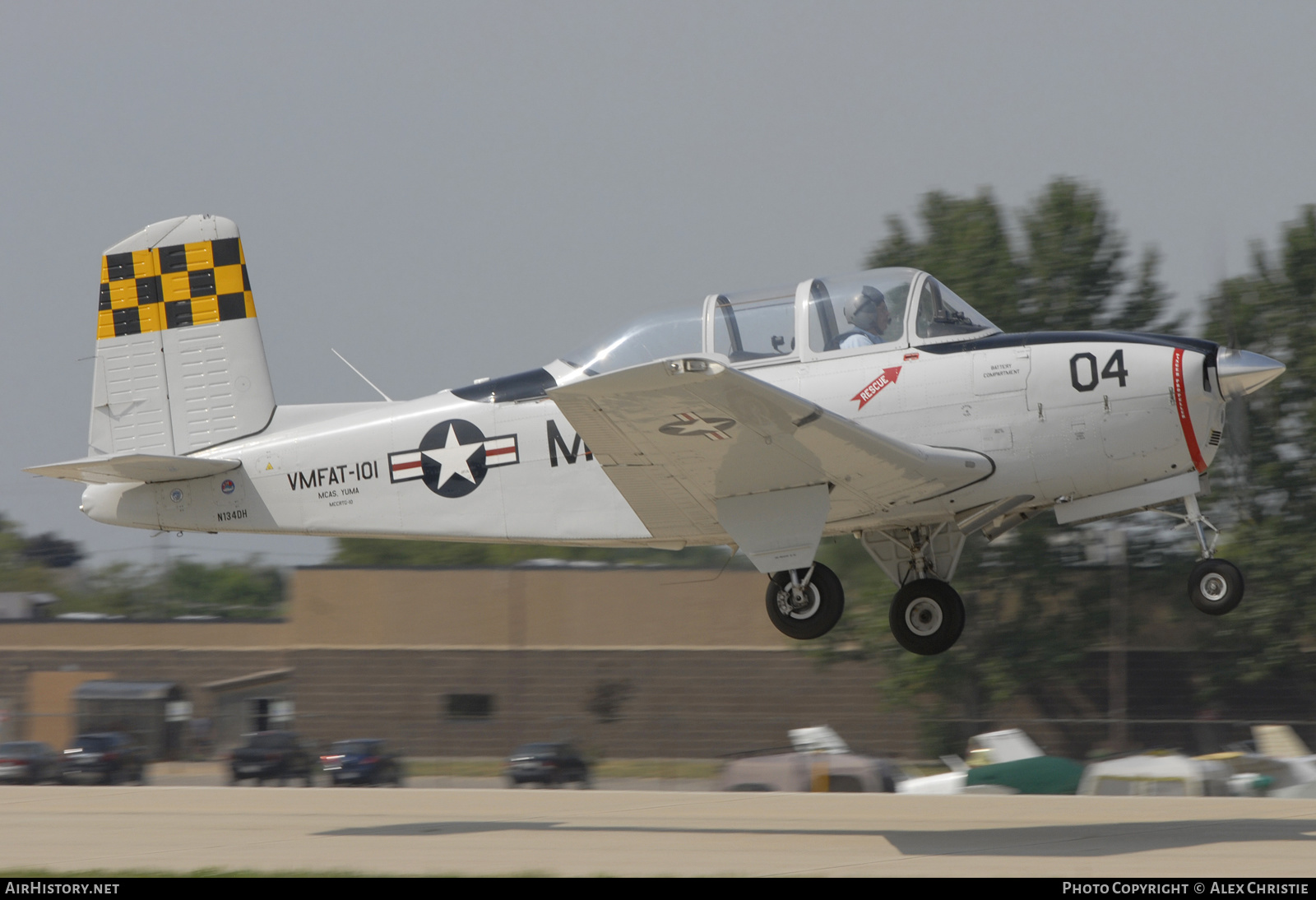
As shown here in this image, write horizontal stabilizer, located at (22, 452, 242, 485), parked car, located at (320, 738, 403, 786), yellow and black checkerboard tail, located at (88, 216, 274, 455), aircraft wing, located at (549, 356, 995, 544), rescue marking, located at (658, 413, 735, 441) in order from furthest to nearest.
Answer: parked car, located at (320, 738, 403, 786), yellow and black checkerboard tail, located at (88, 216, 274, 455), horizontal stabilizer, located at (22, 452, 242, 485), rescue marking, located at (658, 413, 735, 441), aircraft wing, located at (549, 356, 995, 544)

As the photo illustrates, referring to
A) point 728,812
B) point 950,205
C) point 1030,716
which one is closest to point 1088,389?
point 728,812

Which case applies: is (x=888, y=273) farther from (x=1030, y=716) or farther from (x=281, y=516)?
(x=1030, y=716)

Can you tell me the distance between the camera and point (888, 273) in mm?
9680

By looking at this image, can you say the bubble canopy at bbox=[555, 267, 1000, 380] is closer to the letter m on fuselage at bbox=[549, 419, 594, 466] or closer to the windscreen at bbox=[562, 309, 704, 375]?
the windscreen at bbox=[562, 309, 704, 375]

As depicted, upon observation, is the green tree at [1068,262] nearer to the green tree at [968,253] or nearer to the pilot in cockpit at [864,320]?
the green tree at [968,253]

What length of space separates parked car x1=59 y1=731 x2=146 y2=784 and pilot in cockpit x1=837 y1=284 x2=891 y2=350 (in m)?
16.6

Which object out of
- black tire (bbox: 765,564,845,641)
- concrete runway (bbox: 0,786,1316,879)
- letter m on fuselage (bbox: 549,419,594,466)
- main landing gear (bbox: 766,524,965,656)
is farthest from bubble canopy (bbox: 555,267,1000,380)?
concrete runway (bbox: 0,786,1316,879)

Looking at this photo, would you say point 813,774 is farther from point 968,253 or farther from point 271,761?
point 968,253

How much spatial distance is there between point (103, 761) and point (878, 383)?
16.9 m

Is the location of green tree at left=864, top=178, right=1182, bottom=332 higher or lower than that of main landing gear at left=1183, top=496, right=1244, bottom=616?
higher

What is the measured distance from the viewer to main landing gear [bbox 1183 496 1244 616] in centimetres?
937

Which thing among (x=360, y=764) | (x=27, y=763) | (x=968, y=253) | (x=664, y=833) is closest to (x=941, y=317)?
(x=664, y=833)

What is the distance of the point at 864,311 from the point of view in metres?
9.55

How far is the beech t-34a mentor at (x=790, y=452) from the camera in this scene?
908cm
